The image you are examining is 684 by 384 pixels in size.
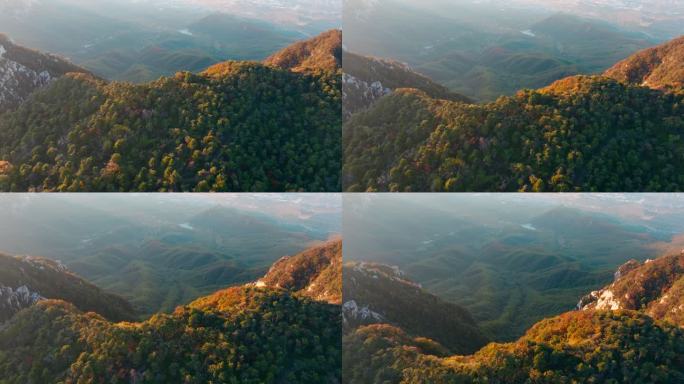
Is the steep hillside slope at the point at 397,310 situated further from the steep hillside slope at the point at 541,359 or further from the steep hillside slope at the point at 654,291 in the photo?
the steep hillside slope at the point at 654,291

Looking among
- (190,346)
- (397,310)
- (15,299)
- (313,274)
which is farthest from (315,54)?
(15,299)

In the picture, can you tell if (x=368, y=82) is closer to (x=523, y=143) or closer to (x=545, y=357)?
(x=523, y=143)

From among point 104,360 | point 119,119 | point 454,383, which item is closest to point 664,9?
point 454,383

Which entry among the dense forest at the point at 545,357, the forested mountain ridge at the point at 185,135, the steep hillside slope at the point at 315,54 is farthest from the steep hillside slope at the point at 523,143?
the steep hillside slope at the point at 315,54

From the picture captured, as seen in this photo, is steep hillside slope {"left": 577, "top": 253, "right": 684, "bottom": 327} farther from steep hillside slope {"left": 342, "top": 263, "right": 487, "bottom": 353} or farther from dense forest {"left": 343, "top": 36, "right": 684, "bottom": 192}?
steep hillside slope {"left": 342, "top": 263, "right": 487, "bottom": 353}

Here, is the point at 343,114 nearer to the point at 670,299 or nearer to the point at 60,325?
the point at 60,325
